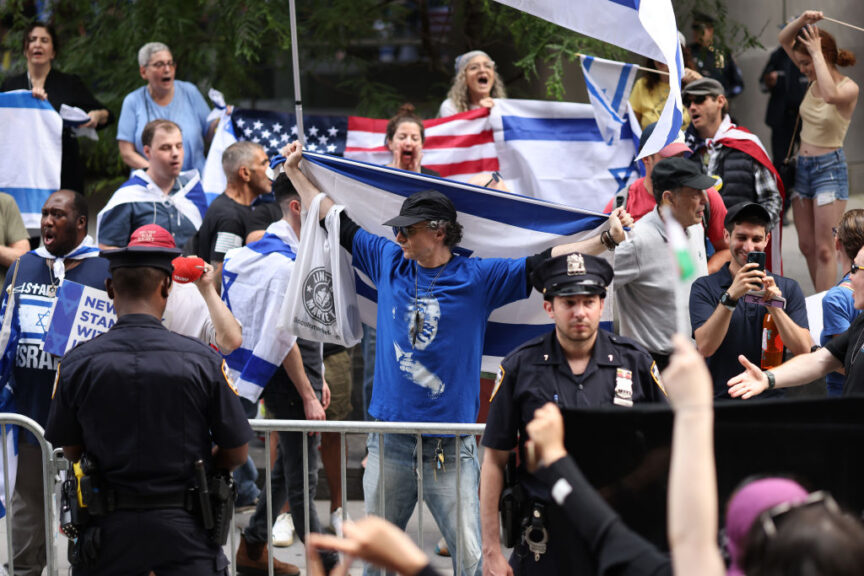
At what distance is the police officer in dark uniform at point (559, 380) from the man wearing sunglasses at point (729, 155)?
129 inches

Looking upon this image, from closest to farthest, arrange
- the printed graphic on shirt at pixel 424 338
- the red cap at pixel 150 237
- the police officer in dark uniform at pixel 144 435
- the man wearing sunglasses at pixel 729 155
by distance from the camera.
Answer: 1. the police officer in dark uniform at pixel 144 435
2. the printed graphic on shirt at pixel 424 338
3. the red cap at pixel 150 237
4. the man wearing sunglasses at pixel 729 155

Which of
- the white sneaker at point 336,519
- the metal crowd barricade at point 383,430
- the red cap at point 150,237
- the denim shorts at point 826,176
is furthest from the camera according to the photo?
the denim shorts at point 826,176

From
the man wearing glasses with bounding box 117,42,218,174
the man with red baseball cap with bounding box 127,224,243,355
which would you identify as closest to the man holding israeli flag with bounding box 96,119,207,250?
the man wearing glasses with bounding box 117,42,218,174

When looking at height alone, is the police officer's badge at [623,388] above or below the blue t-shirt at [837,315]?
below

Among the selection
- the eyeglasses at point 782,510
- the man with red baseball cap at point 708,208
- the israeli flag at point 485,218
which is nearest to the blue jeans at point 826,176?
the man with red baseball cap at point 708,208

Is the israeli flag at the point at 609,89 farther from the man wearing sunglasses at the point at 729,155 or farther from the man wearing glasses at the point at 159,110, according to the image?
the man wearing glasses at the point at 159,110

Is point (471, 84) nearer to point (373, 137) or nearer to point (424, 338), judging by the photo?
point (373, 137)

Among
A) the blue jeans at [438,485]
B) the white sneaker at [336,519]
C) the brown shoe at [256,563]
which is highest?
the blue jeans at [438,485]

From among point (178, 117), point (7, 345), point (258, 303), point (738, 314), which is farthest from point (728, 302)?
point (178, 117)

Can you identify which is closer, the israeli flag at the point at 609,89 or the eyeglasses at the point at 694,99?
the eyeglasses at the point at 694,99

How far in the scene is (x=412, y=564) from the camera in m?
2.73

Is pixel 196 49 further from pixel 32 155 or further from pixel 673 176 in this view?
pixel 673 176

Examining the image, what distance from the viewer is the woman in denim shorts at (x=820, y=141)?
8117mm

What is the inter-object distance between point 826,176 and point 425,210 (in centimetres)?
435
